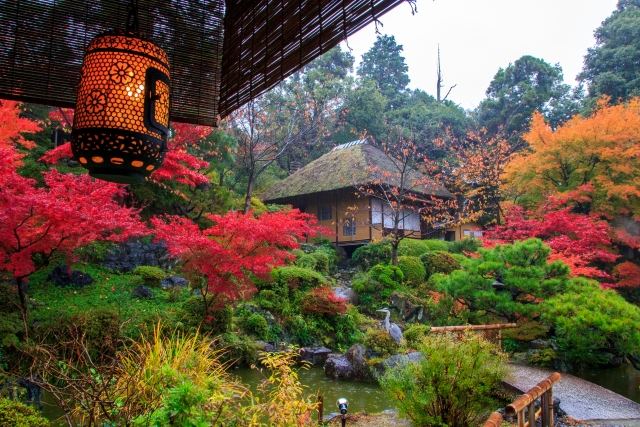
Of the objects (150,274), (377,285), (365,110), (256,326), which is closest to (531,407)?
(256,326)

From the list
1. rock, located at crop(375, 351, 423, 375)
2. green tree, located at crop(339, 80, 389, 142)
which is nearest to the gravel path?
rock, located at crop(375, 351, 423, 375)

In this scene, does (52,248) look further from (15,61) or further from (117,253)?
(15,61)

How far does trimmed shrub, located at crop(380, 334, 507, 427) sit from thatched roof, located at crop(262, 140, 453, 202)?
38.1 ft

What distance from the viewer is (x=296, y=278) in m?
12.0

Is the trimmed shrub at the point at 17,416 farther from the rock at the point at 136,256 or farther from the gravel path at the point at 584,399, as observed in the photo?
the rock at the point at 136,256

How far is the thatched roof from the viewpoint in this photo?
17469 mm

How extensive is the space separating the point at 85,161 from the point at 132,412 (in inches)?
52.3

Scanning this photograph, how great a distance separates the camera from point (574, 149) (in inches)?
530

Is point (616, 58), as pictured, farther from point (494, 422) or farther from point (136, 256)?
point (494, 422)

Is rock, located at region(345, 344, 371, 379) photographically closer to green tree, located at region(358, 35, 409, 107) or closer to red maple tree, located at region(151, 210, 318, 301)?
red maple tree, located at region(151, 210, 318, 301)

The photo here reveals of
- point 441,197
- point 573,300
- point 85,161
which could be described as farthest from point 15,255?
point 441,197

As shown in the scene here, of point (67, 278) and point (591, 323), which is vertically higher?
point (67, 278)

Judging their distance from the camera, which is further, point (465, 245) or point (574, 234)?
point (465, 245)

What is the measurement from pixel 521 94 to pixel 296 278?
62.3 feet
